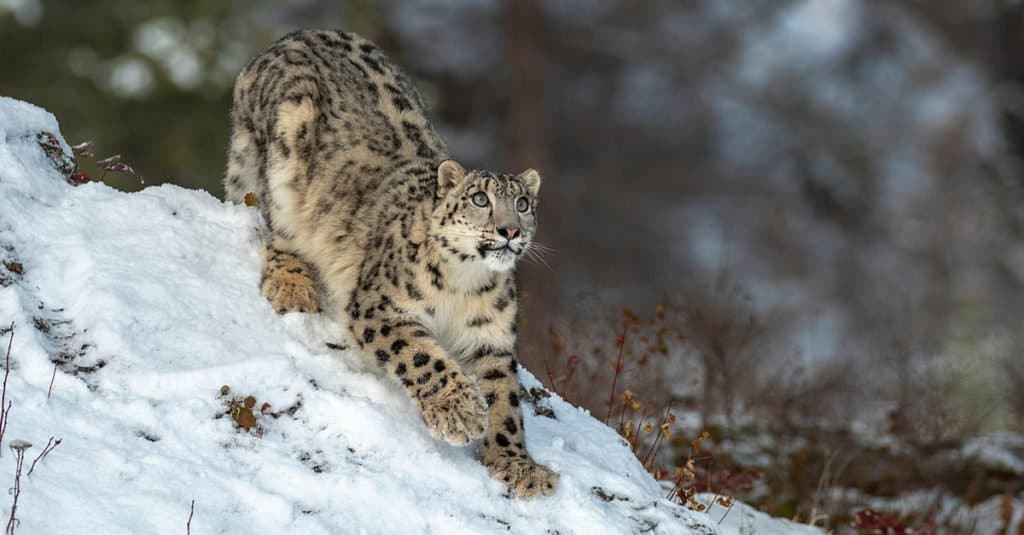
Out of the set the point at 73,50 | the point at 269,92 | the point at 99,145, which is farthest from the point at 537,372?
the point at 73,50

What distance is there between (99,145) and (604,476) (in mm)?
14003

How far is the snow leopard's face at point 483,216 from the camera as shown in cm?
574

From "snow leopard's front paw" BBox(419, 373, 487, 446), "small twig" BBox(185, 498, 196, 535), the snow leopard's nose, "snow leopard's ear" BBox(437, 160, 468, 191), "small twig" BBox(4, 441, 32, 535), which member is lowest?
"small twig" BBox(4, 441, 32, 535)

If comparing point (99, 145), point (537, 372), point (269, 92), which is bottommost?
point (99, 145)

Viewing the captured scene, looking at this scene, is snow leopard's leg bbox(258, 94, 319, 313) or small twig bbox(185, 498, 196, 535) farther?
snow leopard's leg bbox(258, 94, 319, 313)

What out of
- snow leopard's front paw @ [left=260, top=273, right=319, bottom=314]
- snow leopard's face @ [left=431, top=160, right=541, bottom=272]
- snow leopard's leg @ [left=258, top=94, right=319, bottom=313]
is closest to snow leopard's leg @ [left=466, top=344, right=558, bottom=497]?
snow leopard's face @ [left=431, top=160, right=541, bottom=272]

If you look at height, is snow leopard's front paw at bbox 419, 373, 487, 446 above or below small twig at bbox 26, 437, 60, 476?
above

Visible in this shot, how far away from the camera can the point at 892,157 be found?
25.6m

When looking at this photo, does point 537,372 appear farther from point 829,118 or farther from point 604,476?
point 829,118

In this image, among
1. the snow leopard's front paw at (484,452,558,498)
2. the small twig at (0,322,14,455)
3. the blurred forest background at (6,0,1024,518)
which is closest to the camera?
the small twig at (0,322,14,455)

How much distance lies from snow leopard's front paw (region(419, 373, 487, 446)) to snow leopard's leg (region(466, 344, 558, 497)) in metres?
0.18

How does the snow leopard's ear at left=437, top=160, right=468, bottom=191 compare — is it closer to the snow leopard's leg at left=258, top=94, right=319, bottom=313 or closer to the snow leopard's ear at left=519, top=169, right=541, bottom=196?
the snow leopard's ear at left=519, top=169, right=541, bottom=196

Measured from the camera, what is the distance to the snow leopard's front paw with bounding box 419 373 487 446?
5.45m

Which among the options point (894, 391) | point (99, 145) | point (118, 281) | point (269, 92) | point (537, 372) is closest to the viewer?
point (118, 281)
